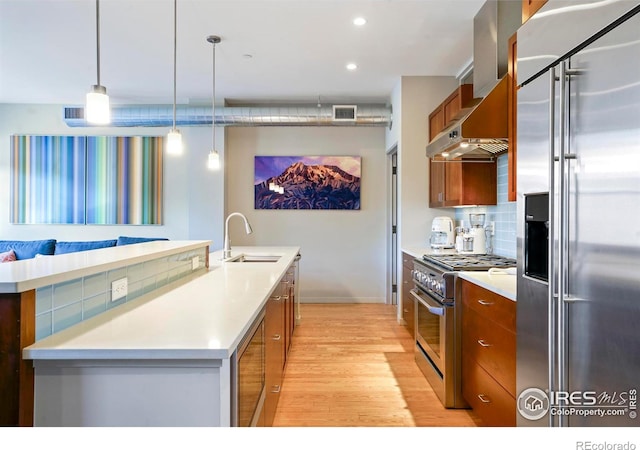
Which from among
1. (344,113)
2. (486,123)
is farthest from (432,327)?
(344,113)

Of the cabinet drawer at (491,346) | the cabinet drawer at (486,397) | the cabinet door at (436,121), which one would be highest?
the cabinet door at (436,121)

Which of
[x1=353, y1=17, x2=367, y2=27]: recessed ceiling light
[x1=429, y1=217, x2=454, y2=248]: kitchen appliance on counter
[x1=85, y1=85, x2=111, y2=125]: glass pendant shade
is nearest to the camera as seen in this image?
[x1=85, y1=85, x2=111, y2=125]: glass pendant shade

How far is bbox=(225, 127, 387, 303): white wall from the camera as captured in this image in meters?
5.84

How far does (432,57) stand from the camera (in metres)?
4.08

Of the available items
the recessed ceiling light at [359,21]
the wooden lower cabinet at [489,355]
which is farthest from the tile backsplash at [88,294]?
the recessed ceiling light at [359,21]

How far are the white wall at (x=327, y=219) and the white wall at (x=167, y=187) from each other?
1.30ft

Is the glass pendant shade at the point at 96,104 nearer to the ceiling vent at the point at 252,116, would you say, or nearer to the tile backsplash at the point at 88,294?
the tile backsplash at the point at 88,294

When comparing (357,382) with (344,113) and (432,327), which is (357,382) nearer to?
(432,327)

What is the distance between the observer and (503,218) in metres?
3.50

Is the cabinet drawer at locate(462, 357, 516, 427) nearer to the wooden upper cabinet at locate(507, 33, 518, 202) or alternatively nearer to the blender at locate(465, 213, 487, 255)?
the wooden upper cabinet at locate(507, 33, 518, 202)

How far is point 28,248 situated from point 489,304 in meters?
4.76

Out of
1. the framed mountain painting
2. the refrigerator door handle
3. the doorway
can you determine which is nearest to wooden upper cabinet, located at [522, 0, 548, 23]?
the refrigerator door handle

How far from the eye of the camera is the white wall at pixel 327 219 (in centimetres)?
584

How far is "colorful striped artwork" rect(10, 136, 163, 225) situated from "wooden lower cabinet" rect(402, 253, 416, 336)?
3552 millimetres
